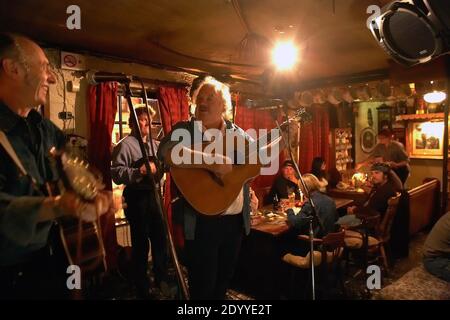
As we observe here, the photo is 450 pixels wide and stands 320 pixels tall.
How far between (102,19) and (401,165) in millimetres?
5085

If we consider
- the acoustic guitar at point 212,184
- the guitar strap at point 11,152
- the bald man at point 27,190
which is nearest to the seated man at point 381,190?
the acoustic guitar at point 212,184

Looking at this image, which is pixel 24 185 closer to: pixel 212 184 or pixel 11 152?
pixel 11 152

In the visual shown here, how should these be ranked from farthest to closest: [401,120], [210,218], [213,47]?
[401,120] < [213,47] < [210,218]

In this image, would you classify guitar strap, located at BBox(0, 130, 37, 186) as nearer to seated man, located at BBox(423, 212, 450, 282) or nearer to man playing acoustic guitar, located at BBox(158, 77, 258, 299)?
man playing acoustic guitar, located at BBox(158, 77, 258, 299)

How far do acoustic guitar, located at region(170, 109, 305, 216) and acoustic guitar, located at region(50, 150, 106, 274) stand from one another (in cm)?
62

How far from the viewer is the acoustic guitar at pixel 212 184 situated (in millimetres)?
1896

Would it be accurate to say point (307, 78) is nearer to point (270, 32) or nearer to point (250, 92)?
point (250, 92)

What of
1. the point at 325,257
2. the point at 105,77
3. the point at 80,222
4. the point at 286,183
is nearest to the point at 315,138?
the point at 286,183

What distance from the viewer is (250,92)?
224 inches

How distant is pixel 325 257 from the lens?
294cm

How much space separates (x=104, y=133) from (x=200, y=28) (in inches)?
62.3
